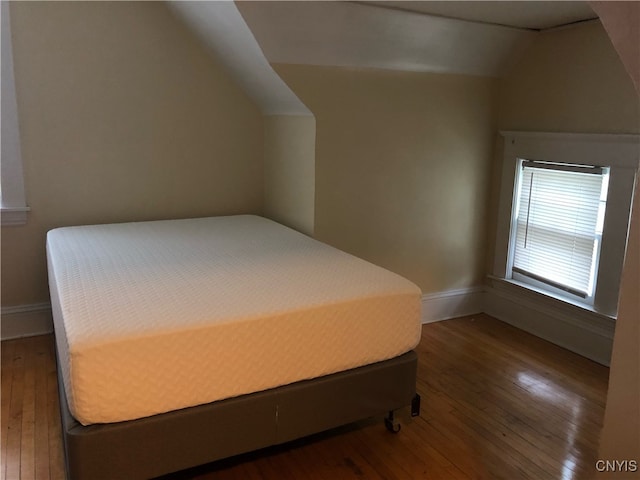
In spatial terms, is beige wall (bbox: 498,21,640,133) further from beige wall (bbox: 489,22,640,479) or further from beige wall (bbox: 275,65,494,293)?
beige wall (bbox: 275,65,494,293)

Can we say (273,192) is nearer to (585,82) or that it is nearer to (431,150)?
(431,150)

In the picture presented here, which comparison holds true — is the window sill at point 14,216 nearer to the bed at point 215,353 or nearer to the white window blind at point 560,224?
the bed at point 215,353

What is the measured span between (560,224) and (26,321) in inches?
129

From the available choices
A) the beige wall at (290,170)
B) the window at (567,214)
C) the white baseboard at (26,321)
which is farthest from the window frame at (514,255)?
the white baseboard at (26,321)

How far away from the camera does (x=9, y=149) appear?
2.98 meters

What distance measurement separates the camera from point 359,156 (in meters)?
3.19

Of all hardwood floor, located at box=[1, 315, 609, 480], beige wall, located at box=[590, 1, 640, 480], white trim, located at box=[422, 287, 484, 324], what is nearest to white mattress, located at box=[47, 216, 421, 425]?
hardwood floor, located at box=[1, 315, 609, 480]

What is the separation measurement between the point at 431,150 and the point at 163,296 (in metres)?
2.11

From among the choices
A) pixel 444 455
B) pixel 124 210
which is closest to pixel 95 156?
pixel 124 210

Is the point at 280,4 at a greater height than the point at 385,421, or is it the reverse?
the point at 280,4

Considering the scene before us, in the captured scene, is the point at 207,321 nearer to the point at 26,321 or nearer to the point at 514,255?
the point at 26,321

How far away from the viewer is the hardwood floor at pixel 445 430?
2.00 meters

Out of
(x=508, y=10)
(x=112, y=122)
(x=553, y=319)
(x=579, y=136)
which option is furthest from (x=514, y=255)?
(x=112, y=122)

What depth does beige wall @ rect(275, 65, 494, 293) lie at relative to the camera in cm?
309
